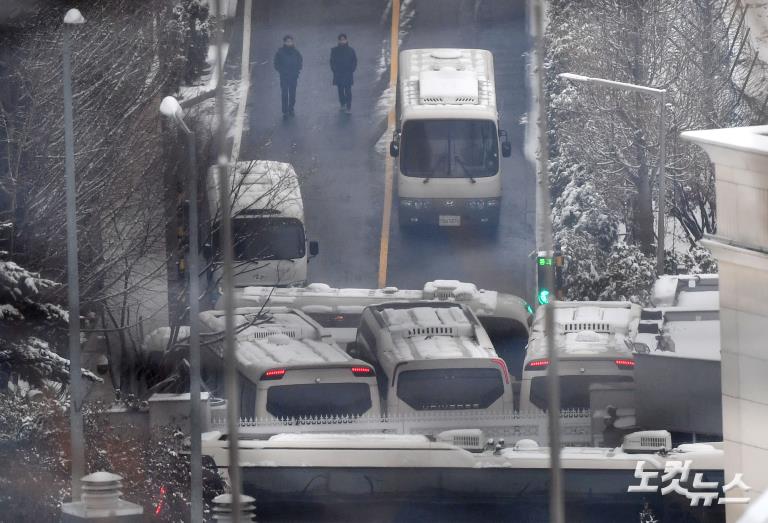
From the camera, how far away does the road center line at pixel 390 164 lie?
29328mm

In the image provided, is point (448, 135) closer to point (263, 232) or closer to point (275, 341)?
point (263, 232)

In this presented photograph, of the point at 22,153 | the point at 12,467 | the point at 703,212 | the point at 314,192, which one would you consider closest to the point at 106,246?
the point at 22,153

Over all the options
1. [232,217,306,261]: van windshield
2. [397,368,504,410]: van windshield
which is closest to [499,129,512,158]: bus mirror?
[232,217,306,261]: van windshield

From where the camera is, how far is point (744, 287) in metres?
10.9

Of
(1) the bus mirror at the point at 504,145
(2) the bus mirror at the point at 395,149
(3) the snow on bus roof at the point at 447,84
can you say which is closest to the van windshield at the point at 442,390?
(3) the snow on bus roof at the point at 447,84

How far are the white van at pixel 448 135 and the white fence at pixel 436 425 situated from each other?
5.95 m

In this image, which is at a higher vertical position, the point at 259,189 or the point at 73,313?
the point at 259,189

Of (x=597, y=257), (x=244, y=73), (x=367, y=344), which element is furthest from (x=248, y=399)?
(x=244, y=73)

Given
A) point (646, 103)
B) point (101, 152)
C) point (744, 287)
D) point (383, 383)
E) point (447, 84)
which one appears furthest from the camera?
point (646, 103)

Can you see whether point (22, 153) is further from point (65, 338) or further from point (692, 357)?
point (692, 357)

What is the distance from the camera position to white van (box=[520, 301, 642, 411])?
2050 centimetres

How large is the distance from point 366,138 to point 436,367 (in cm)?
1327

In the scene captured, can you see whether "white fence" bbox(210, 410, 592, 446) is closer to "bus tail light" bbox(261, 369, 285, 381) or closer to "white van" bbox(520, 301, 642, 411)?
"white van" bbox(520, 301, 642, 411)

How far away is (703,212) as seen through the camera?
89.4ft
